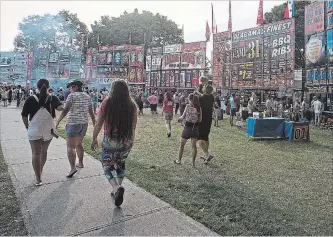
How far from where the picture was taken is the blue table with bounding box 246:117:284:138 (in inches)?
390

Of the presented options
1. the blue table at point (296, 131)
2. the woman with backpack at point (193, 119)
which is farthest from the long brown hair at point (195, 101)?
the blue table at point (296, 131)

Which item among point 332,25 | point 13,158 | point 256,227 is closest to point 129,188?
point 256,227

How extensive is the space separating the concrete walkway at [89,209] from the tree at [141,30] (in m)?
41.9

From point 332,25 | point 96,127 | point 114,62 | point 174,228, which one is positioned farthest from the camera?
point 114,62

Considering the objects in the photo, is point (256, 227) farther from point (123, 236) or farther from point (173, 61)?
point (173, 61)

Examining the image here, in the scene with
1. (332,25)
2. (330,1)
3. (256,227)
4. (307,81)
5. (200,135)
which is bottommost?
(256,227)

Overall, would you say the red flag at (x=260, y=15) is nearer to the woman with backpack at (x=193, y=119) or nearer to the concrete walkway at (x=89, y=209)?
the woman with backpack at (x=193, y=119)

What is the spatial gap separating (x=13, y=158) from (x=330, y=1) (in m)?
17.6

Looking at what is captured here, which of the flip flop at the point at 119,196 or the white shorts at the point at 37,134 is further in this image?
the white shorts at the point at 37,134

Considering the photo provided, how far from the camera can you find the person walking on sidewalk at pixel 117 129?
3561 millimetres

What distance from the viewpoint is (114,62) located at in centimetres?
3828

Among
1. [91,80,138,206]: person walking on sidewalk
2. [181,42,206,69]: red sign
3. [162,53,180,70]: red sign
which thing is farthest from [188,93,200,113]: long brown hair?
[162,53,180,70]: red sign

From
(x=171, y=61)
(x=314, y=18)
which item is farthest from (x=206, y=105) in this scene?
(x=171, y=61)

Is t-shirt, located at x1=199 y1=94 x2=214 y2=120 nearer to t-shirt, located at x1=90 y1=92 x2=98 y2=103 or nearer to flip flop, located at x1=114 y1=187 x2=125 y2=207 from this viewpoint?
flip flop, located at x1=114 y1=187 x2=125 y2=207
